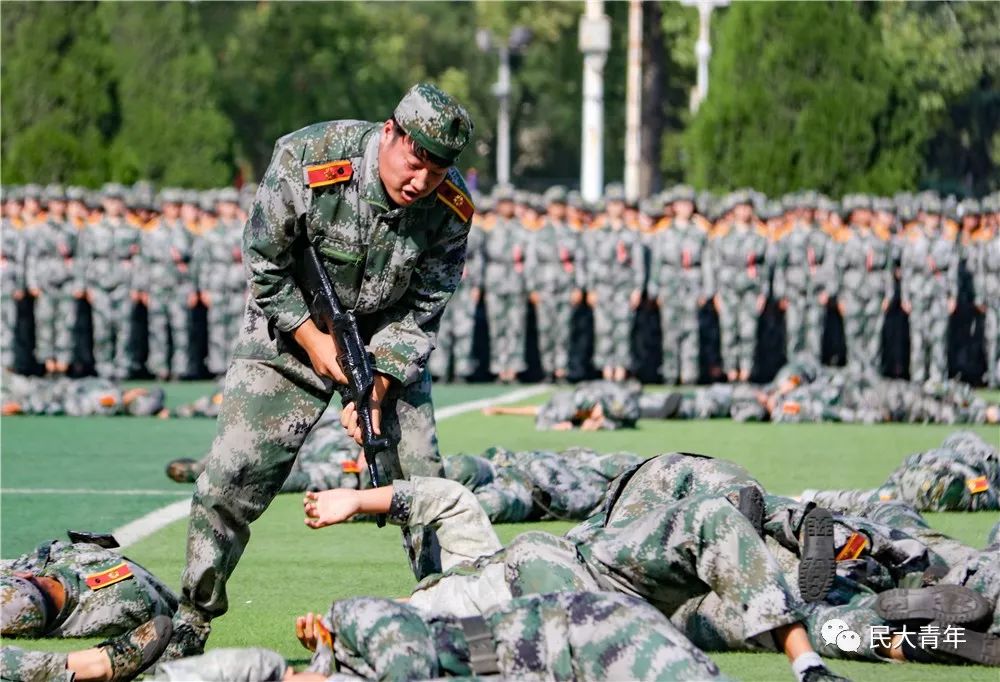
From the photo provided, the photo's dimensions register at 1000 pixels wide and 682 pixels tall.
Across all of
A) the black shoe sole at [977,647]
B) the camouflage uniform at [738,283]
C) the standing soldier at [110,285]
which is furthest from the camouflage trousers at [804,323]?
the black shoe sole at [977,647]

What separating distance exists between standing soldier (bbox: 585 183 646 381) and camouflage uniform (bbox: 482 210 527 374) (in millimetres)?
814

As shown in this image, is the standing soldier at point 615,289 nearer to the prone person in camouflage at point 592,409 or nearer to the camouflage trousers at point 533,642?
the prone person in camouflage at point 592,409

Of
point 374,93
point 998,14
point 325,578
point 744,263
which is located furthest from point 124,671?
point 374,93

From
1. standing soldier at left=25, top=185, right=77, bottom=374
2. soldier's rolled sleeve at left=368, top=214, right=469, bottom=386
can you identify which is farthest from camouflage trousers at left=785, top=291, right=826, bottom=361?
soldier's rolled sleeve at left=368, top=214, right=469, bottom=386

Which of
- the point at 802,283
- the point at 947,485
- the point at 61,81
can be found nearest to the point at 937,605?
the point at 947,485

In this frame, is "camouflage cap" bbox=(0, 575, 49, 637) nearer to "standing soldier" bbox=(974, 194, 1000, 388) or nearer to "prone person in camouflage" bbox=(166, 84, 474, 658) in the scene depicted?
"prone person in camouflage" bbox=(166, 84, 474, 658)

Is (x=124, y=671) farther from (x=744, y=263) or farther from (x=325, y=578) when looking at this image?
(x=744, y=263)

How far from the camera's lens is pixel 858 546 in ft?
21.6

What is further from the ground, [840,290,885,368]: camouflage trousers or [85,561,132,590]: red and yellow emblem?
[85,561,132,590]: red and yellow emblem

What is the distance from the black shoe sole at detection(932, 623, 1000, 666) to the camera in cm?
612

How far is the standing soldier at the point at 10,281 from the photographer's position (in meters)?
20.7

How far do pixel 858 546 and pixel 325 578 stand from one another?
8.43 feet

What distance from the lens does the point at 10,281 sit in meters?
20.8

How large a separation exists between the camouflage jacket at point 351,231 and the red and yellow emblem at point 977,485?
420 centimetres
